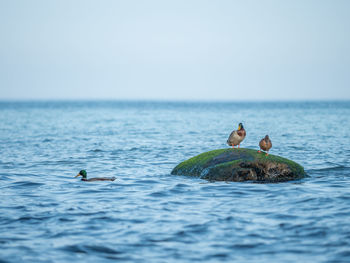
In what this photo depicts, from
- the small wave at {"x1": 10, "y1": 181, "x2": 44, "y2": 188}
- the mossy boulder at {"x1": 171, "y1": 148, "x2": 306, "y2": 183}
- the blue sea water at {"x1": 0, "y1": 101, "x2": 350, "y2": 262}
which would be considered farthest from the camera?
the small wave at {"x1": 10, "y1": 181, "x2": 44, "y2": 188}

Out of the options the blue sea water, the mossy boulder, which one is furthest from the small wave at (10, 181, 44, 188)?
the mossy boulder

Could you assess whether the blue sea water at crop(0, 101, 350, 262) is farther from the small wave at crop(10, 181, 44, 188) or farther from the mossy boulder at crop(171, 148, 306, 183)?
the mossy boulder at crop(171, 148, 306, 183)

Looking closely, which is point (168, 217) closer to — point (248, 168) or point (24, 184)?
point (248, 168)

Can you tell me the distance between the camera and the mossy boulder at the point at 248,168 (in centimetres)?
1468

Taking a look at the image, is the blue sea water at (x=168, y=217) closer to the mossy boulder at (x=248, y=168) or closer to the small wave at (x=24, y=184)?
the small wave at (x=24, y=184)

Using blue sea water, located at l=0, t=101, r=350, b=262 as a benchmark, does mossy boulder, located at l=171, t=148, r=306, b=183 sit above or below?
above

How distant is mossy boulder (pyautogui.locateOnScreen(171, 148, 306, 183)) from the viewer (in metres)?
14.7

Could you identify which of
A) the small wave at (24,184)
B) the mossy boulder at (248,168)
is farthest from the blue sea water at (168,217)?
the mossy boulder at (248,168)

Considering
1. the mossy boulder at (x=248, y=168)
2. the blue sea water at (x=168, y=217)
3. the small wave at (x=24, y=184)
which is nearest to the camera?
the blue sea water at (x=168, y=217)

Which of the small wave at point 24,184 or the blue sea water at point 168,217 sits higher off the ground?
the blue sea water at point 168,217

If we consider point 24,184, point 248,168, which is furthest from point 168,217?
point 24,184

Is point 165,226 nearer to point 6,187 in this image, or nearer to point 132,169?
point 6,187

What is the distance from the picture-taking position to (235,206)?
38.0ft

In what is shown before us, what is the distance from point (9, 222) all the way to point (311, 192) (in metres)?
8.53
